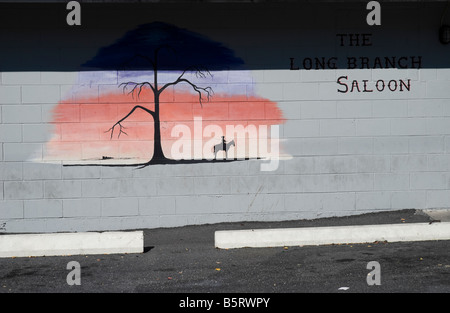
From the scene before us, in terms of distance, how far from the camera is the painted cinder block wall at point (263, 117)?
1035 centimetres

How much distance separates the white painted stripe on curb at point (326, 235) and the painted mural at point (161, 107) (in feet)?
6.58

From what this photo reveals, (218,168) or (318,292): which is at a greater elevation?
(218,168)

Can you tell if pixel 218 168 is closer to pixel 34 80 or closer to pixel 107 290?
pixel 34 80

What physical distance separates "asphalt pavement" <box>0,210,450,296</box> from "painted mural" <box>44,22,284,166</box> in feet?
6.01

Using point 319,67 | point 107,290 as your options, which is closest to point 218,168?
point 319,67

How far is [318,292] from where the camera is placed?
665 cm

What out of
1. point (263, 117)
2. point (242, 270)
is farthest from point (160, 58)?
point (242, 270)

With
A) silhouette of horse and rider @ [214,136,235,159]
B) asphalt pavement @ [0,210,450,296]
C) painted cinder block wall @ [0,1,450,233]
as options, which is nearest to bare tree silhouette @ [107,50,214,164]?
painted cinder block wall @ [0,1,450,233]

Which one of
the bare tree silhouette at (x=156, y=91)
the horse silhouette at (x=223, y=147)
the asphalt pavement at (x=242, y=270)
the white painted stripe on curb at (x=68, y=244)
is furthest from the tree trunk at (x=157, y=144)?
the white painted stripe on curb at (x=68, y=244)

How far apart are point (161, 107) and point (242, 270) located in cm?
379

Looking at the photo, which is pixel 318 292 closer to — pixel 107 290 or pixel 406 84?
pixel 107 290
